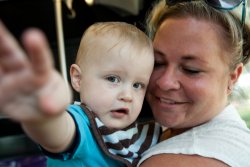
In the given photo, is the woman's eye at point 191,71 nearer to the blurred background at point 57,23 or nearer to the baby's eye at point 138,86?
the baby's eye at point 138,86

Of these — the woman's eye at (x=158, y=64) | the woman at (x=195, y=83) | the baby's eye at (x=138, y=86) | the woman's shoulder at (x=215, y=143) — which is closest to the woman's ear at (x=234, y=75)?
the woman at (x=195, y=83)

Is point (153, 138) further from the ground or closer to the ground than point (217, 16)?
closer to the ground

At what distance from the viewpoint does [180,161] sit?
142 cm

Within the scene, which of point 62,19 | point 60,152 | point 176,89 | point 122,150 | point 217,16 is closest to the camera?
point 60,152

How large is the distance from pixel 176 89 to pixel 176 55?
12 cm

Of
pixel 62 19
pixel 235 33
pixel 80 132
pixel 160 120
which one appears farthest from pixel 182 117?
pixel 62 19

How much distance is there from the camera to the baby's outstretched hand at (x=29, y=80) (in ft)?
2.09

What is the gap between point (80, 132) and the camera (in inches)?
45.6

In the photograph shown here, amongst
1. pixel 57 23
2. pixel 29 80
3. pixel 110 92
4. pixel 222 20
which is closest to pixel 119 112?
pixel 110 92

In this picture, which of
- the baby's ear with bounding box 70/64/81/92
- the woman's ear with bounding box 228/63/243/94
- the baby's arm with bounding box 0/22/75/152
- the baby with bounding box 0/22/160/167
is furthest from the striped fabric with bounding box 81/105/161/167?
the baby's arm with bounding box 0/22/75/152

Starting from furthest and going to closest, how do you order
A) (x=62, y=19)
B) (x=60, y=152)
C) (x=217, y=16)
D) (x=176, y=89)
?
(x=62, y=19)
(x=217, y=16)
(x=176, y=89)
(x=60, y=152)

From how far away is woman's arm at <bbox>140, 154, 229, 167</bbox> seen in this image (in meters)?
1.40

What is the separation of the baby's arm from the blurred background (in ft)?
6.00

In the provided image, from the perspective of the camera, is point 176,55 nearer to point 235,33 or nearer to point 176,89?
point 176,89
